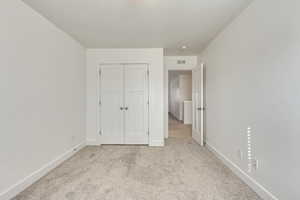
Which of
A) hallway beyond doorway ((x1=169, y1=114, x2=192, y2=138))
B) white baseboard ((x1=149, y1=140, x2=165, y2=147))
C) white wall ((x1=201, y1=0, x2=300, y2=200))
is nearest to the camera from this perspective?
white wall ((x1=201, y1=0, x2=300, y2=200))

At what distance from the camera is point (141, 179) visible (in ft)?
8.36

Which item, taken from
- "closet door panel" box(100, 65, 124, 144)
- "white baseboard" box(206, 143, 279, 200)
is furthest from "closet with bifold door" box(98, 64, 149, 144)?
"white baseboard" box(206, 143, 279, 200)

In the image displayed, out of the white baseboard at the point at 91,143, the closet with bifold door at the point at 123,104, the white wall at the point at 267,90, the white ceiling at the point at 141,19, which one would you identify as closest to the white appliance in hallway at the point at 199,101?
the white ceiling at the point at 141,19

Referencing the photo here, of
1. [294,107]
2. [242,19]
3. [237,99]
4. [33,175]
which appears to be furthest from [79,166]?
[242,19]

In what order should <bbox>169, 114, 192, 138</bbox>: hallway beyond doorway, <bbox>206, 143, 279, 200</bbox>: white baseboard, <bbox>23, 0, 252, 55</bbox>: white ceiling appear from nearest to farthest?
<bbox>206, 143, 279, 200</bbox>: white baseboard < <bbox>23, 0, 252, 55</bbox>: white ceiling < <bbox>169, 114, 192, 138</bbox>: hallway beyond doorway

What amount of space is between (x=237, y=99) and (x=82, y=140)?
345 centimetres

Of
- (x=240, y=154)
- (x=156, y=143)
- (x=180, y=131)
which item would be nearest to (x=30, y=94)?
(x=156, y=143)

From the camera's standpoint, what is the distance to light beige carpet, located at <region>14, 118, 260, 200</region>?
2129 mm

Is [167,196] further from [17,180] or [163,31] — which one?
[163,31]

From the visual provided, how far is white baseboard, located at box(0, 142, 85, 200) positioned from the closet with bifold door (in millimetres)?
1175

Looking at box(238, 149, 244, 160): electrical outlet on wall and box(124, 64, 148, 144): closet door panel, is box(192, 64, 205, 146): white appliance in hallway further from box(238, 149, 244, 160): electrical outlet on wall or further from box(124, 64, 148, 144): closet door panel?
box(238, 149, 244, 160): electrical outlet on wall

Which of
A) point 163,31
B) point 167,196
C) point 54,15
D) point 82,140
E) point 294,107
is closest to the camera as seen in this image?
point 294,107

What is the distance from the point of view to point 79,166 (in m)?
3.05

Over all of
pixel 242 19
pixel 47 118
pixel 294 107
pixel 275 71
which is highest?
pixel 242 19
